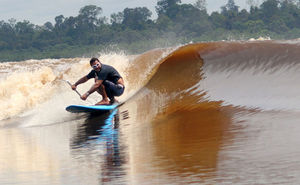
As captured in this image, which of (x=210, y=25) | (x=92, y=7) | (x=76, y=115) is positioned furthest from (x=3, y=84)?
(x=92, y=7)

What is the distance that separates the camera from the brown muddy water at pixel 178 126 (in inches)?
230

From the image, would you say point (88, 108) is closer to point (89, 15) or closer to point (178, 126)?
point (178, 126)

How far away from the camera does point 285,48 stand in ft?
43.3

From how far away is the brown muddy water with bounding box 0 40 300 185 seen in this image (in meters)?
5.84

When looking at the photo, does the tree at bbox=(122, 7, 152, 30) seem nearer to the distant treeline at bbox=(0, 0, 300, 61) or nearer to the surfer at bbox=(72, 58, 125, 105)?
the distant treeline at bbox=(0, 0, 300, 61)

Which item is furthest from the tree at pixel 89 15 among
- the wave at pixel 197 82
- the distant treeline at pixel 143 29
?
the wave at pixel 197 82

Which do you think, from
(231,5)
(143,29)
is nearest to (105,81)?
(143,29)

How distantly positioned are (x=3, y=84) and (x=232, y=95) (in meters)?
10.4

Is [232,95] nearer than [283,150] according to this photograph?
No

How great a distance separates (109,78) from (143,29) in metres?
63.1

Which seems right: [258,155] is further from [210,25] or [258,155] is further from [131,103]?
[210,25]

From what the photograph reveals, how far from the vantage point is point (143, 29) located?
74.2 metres

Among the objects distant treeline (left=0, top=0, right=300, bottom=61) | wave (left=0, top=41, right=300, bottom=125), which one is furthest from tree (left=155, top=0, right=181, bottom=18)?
wave (left=0, top=41, right=300, bottom=125)

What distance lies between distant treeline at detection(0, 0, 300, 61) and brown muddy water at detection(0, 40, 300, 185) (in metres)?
47.4
